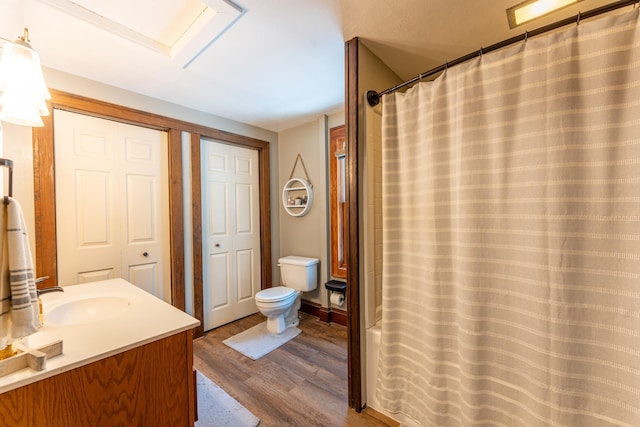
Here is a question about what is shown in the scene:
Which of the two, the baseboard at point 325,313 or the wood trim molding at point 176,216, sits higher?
the wood trim molding at point 176,216

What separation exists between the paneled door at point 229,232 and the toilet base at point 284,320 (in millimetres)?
527

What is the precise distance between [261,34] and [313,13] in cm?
32

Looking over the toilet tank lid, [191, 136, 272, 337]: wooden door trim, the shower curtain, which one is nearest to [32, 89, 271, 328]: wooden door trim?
[191, 136, 272, 337]: wooden door trim

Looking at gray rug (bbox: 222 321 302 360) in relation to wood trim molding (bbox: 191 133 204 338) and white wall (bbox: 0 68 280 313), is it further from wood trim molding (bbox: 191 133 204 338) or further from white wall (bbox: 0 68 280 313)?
white wall (bbox: 0 68 280 313)

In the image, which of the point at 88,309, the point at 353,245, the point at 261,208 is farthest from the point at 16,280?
the point at 261,208

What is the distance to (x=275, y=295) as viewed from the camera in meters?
2.38

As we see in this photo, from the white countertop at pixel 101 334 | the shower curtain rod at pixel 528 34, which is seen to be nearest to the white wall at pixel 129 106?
the white countertop at pixel 101 334

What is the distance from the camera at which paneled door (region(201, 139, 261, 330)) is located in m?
2.54

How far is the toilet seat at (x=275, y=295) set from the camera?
7.59 feet

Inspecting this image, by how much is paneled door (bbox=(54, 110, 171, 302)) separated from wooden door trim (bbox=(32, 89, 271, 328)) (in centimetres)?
7

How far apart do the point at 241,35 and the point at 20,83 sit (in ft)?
3.31

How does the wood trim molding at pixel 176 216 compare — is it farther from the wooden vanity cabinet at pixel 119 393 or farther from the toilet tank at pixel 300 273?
the wooden vanity cabinet at pixel 119 393

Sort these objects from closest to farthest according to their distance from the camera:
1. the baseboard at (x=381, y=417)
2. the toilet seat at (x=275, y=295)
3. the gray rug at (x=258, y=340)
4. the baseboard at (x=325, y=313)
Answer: the baseboard at (x=381, y=417) < the gray rug at (x=258, y=340) < the toilet seat at (x=275, y=295) < the baseboard at (x=325, y=313)

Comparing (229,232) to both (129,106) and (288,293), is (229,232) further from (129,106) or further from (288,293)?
(129,106)
